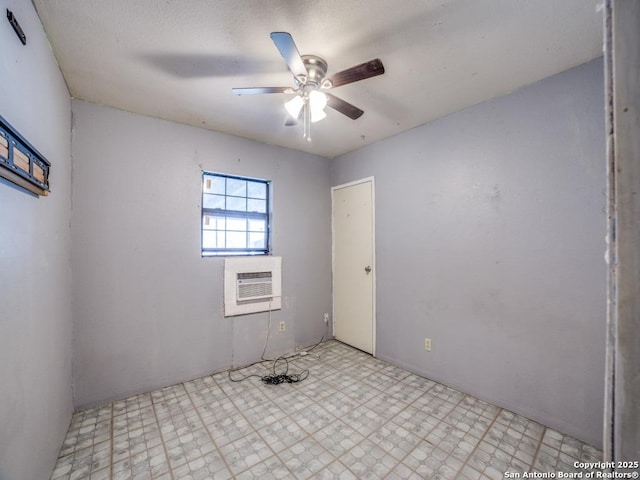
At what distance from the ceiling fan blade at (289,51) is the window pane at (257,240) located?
6.26ft

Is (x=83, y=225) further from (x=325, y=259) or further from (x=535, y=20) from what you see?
(x=535, y=20)

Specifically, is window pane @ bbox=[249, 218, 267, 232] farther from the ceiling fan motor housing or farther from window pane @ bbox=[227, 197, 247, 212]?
the ceiling fan motor housing

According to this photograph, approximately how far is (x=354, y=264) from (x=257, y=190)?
4.85 feet

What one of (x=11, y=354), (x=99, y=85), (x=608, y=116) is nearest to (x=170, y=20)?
(x=99, y=85)

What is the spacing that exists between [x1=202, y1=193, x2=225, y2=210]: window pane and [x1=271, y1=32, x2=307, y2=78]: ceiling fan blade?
5.52 ft

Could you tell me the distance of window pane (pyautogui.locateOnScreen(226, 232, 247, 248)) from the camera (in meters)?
3.00

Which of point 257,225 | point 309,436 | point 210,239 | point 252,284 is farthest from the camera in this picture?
point 257,225

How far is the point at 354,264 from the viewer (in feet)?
11.2

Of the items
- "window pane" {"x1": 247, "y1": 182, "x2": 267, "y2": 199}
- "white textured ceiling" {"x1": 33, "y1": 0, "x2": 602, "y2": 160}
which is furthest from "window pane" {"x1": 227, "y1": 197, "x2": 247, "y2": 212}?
"white textured ceiling" {"x1": 33, "y1": 0, "x2": 602, "y2": 160}

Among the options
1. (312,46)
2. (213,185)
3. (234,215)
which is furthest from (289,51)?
(234,215)

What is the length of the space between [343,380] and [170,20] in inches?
115

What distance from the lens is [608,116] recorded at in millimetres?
454

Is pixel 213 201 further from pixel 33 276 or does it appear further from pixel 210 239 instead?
pixel 33 276

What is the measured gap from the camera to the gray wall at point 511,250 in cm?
177
